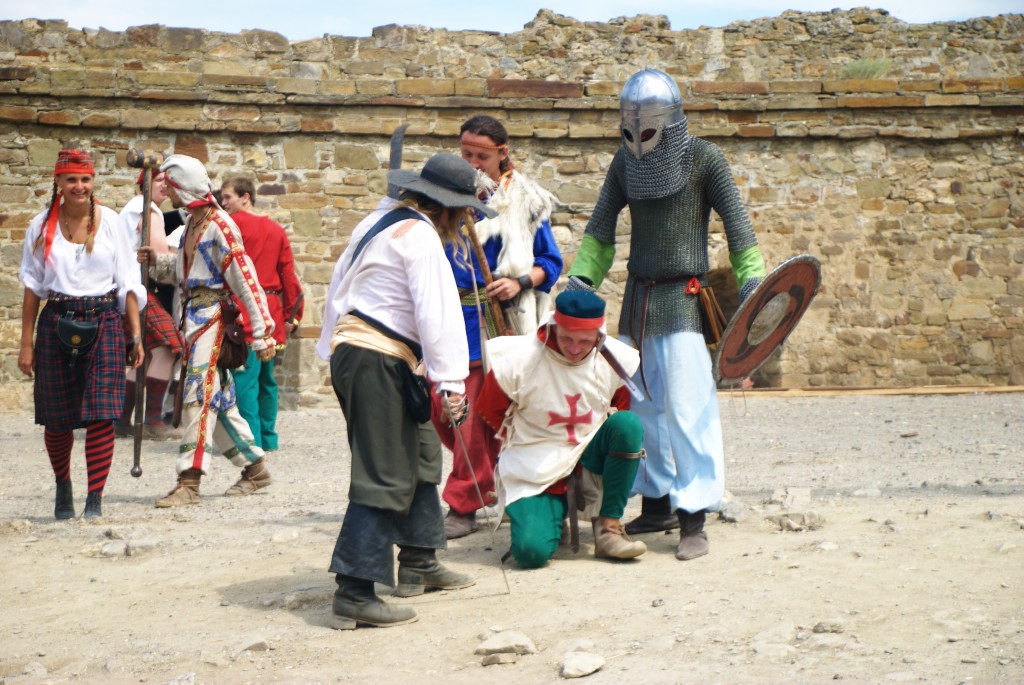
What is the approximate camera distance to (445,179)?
418 cm

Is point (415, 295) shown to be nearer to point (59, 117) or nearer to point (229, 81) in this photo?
point (229, 81)

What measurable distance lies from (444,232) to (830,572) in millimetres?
1770

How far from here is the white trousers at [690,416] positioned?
4.77m

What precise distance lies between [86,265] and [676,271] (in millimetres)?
2907

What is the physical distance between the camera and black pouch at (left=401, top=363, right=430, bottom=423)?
4.01 meters

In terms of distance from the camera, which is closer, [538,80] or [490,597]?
[490,597]

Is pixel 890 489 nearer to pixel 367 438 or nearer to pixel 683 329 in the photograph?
pixel 683 329

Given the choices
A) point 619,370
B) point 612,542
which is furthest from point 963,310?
point 612,542

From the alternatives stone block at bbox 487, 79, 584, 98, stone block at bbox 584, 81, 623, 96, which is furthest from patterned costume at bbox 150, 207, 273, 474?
stone block at bbox 584, 81, 623, 96

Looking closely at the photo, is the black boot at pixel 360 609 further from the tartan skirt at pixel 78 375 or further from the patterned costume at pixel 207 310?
the patterned costume at pixel 207 310

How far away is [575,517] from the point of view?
15.9ft

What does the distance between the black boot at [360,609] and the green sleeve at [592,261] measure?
183 cm

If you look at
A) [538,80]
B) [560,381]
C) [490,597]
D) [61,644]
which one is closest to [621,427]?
[560,381]

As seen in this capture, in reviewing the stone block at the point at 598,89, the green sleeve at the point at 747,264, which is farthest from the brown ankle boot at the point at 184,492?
the stone block at the point at 598,89
